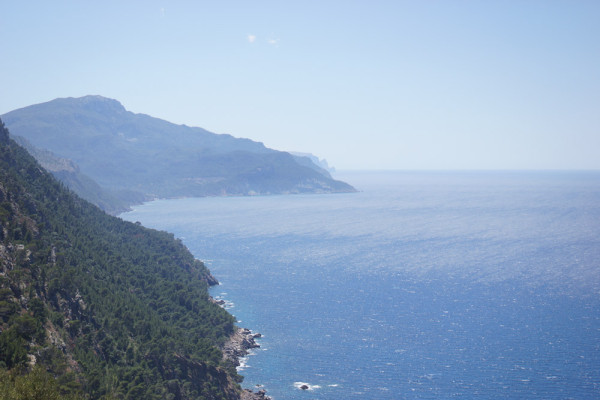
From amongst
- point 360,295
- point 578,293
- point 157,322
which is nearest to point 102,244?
point 157,322

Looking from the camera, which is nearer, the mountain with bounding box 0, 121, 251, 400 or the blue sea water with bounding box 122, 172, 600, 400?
the mountain with bounding box 0, 121, 251, 400

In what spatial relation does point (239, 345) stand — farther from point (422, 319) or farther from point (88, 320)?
point (422, 319)

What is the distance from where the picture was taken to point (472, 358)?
80562 millimetres

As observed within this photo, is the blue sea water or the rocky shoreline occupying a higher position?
the blue sea water

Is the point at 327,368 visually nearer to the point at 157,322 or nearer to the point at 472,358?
the point at 472,358

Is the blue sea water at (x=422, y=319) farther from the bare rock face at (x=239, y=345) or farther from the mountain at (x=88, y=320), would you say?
the mountain at (x=88, y=320)

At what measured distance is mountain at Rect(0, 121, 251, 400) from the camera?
52750mm

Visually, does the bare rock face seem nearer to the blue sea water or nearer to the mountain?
the mountain

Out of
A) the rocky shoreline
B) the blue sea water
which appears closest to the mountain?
the rocky shoreline

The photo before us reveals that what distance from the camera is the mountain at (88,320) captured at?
52.8m

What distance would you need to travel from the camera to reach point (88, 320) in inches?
2773

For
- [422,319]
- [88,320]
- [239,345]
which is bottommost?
[239,345]

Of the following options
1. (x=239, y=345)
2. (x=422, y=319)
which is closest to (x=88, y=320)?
(x=239, y=345)

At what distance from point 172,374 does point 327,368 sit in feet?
81.9
